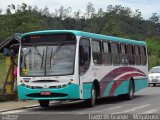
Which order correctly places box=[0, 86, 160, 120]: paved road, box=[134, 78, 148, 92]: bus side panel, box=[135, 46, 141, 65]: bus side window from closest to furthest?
box=[0, 86, 160, 120]: paved road → box=[134, 78, 148, 92]: bus side panel → box=[135, 46, 141, 65]: bus side window

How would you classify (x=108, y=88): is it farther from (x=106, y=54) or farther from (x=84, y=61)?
(x=84, y=61)

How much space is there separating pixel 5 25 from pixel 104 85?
48.9 metres

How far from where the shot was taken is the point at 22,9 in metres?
77.4

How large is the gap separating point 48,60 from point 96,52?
2602mm

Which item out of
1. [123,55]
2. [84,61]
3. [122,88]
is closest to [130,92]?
[122,88]

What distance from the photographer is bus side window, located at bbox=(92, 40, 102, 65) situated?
19319mm

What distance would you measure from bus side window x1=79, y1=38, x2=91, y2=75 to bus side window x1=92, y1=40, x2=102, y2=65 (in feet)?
2.02

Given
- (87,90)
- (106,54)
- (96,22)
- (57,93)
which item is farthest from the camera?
(96,22)

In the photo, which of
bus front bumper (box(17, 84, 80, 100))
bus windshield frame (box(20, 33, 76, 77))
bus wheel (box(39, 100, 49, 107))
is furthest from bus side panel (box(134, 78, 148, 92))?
bus front bumper (box(17, 84, 80, 100))

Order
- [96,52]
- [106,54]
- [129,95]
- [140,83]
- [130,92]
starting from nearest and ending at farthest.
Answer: [96,52]
[106,54]
[129,95]
[130,92]
[140,83]

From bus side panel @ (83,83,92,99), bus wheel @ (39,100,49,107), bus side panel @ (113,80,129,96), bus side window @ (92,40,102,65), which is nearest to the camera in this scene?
bus side panel @ (83,83,92,99)

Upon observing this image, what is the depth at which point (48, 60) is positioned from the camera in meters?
17.8

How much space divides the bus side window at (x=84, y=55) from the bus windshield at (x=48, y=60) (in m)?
0.35

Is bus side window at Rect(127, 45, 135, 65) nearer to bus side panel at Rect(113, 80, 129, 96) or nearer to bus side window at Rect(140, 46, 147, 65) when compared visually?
bus side panel at Rect(113, 80, 129, 96)
